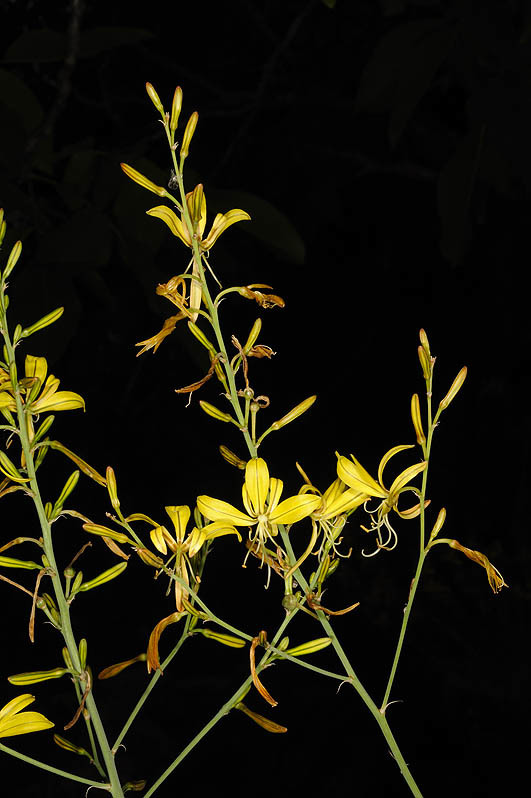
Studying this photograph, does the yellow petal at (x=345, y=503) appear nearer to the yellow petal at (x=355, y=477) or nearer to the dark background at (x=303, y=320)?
the yellow petal at (x=355, y=477)

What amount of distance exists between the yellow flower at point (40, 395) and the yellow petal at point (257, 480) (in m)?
0.06

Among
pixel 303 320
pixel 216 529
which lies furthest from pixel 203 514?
pixel 303 320

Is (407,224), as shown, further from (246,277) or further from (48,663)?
(48,663)

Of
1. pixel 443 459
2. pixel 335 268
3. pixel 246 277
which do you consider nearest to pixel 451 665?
pixel 443 459

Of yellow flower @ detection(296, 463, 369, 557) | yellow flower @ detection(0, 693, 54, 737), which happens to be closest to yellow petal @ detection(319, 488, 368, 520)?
yellow flower @ detection(296, 463, 369, 557)

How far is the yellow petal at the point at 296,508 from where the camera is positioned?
0.81ft

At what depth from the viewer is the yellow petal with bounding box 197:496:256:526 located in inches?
9.9

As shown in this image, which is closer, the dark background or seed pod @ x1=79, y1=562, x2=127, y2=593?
seed pod @ x1=79, y1=562, x2=127, y2=593

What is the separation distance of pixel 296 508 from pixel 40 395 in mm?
102

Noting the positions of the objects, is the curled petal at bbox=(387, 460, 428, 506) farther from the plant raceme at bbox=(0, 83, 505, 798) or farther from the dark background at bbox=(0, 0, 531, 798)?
the dark background at bbox=(0, 0, 531, 798)

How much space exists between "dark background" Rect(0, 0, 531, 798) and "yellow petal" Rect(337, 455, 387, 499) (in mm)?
303

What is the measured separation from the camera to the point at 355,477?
0.26 m

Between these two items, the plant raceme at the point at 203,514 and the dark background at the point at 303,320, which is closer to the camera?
the plant raceme at the point at 203,514

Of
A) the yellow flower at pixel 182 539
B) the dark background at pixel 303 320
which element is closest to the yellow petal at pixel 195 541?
the yellow flower at pixel 182 539
